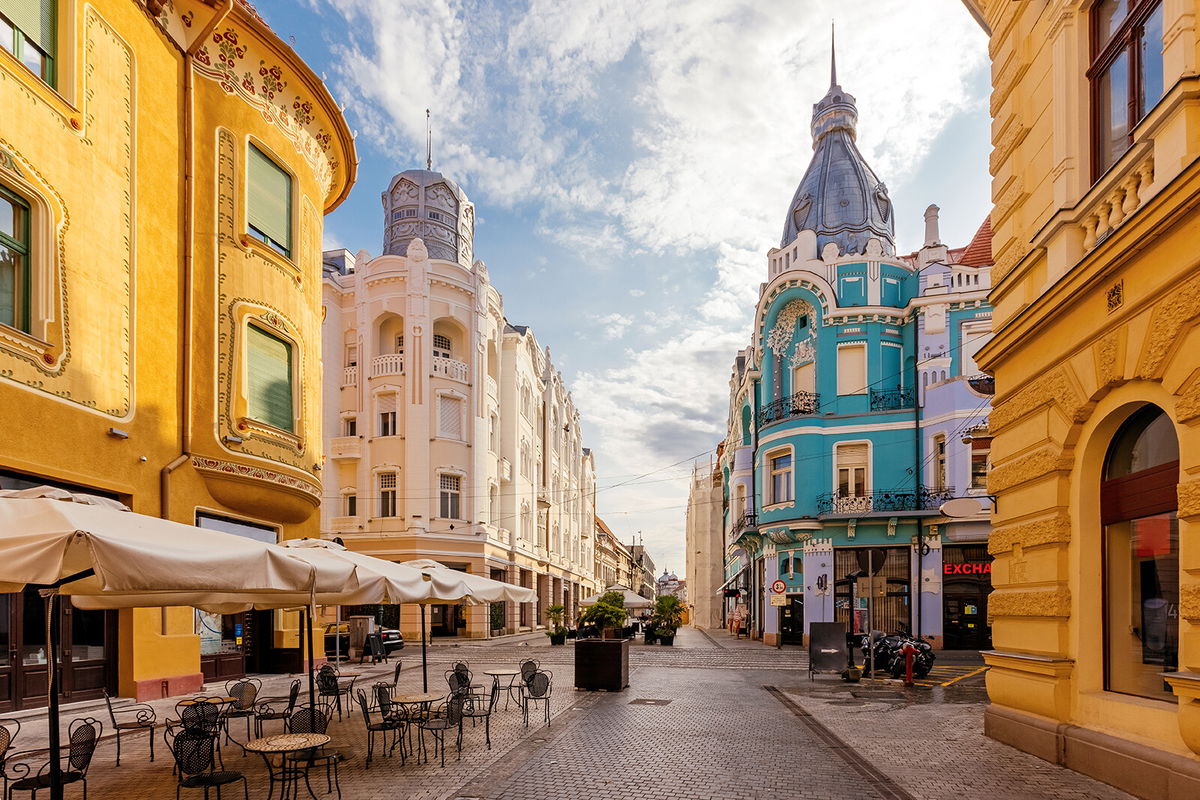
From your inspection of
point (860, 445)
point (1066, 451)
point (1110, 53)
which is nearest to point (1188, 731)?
point (1066, 451)

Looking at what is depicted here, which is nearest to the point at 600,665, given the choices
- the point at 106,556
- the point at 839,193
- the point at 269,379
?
the point at 269,379

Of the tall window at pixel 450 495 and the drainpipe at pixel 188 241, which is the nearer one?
the drainpipe at pixel 188 241

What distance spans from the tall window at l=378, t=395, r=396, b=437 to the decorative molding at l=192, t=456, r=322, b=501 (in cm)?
2023

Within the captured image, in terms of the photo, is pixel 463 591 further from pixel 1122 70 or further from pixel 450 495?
pixel 450 495

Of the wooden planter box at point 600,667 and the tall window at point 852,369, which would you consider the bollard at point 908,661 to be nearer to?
the wooden planter box at point 600,667

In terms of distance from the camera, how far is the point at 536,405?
5353 cm

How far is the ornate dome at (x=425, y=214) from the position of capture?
138ft

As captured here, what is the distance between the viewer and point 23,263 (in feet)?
40.3

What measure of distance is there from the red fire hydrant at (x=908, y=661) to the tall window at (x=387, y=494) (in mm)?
24497

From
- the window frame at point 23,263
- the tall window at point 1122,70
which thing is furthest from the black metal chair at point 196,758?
the tall window at point 1122,70

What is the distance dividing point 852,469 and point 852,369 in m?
3.84

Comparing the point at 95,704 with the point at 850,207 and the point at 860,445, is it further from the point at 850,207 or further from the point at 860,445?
the point at 850,207

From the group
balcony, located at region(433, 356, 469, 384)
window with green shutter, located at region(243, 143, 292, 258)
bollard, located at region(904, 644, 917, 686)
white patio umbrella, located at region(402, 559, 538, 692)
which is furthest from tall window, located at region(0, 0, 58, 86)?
balcony, located at region(433, 356, 469, 384)

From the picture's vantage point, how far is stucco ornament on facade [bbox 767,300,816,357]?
34.6 metres
